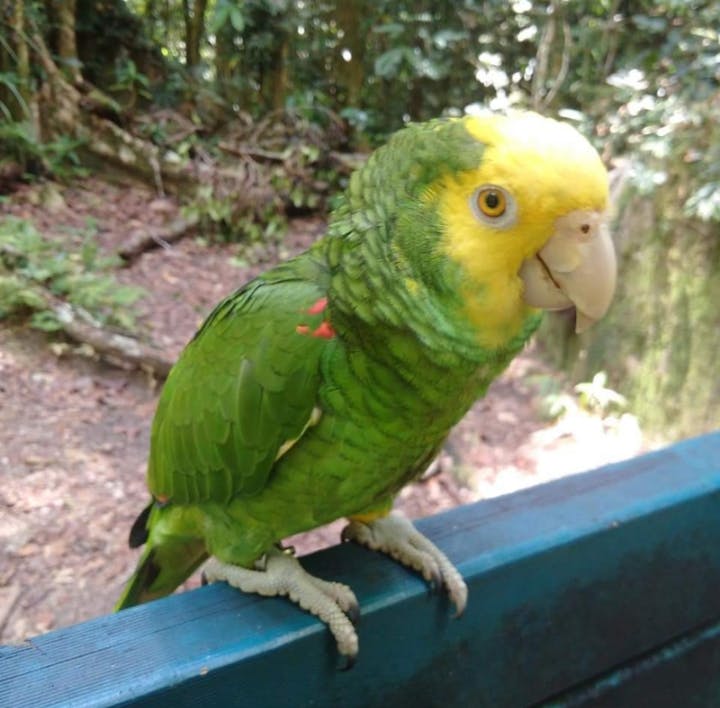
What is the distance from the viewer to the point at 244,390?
0.85 meters

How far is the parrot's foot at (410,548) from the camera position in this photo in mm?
829

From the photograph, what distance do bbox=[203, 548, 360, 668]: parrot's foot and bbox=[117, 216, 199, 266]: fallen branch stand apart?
97.6 inches

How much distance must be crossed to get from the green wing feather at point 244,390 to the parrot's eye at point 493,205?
0.75 ft

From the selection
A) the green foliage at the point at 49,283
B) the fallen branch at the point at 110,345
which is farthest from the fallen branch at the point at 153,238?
the fallen branch at the point at 110,345

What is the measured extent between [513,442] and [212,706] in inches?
84.7

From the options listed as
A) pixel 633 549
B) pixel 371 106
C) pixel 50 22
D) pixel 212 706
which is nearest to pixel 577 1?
pixel 371 106

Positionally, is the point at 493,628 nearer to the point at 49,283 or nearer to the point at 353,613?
the point at 353,613

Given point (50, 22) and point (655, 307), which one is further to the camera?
point (50, 22)

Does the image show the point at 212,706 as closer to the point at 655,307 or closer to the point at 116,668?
the point at 116,668

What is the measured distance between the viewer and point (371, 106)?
4617 mm

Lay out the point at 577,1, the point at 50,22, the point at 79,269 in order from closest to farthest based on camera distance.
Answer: the point at 79,269
the point at 577,1
the point at 50,22

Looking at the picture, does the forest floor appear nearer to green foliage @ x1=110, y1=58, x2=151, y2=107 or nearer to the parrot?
the parrot

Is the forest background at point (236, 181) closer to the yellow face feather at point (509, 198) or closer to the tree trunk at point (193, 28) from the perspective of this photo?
the tree trunk at point (193, 28)

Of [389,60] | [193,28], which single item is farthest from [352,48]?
[389,60]
